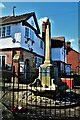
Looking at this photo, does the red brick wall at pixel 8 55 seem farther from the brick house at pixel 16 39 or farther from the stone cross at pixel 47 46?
the stone cross at pixel 47 46

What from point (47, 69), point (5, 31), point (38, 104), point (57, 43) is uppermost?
point (5, 31)

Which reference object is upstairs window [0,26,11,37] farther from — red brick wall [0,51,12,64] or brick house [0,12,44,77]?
red brick wall [0,51,12,64]

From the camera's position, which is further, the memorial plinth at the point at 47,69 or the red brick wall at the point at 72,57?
the red brick wall at the point at 72,57

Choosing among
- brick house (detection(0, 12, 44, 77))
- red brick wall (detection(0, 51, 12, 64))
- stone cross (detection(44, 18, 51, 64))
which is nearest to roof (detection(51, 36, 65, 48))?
brick house (detection(0, 12, 44, 77))

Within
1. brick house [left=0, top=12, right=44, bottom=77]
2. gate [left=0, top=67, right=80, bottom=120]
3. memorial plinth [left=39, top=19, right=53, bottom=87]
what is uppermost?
brick house [left=0, top=12, right=44, bottom=77]

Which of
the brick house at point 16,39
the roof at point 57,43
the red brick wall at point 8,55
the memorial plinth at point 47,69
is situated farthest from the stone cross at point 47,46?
the roof at point 57,43

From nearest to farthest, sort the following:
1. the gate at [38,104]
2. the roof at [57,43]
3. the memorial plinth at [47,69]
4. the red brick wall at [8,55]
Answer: the gate at [38,104], the memorial plinth at [47,69], the red brick wall at [8,55], the roof at [57,43]

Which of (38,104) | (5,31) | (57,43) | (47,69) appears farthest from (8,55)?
(38,104)

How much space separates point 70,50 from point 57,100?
23182mm

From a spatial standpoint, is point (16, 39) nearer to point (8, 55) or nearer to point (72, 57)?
point (8, 55)

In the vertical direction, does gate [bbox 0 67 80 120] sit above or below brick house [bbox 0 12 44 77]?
below

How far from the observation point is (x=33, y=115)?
4.47 m

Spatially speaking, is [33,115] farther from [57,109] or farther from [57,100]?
[57,100]

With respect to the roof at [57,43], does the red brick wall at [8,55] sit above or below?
below
